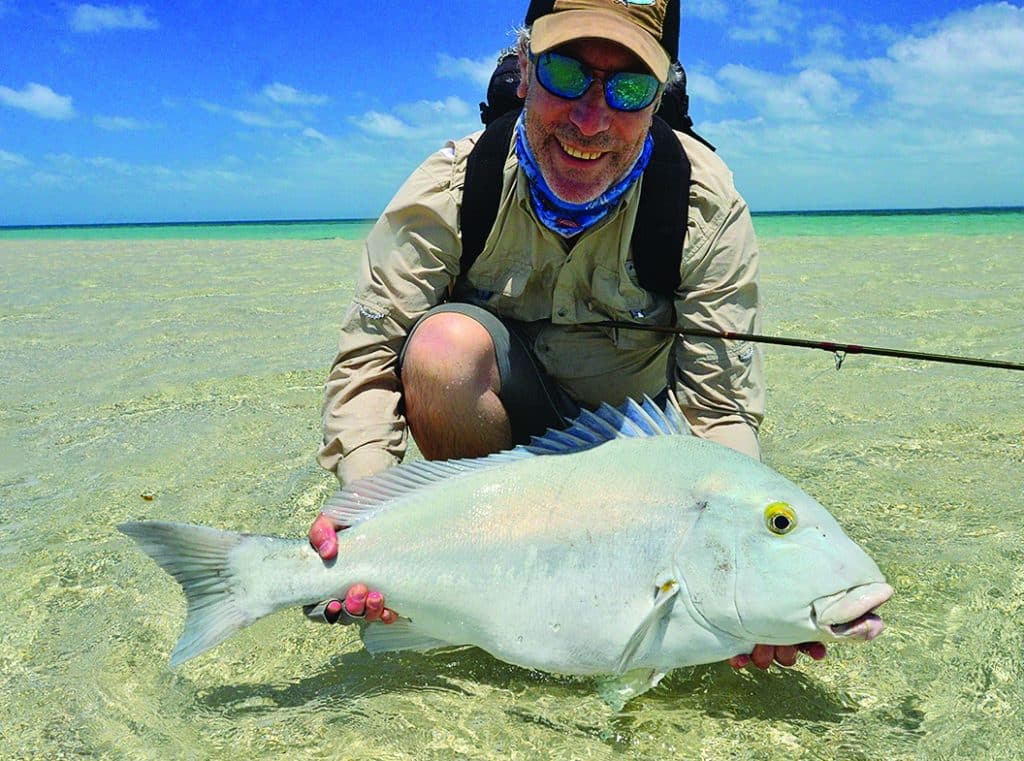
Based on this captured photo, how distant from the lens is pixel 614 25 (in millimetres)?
2336

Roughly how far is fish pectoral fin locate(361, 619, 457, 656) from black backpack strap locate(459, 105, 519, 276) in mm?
1196

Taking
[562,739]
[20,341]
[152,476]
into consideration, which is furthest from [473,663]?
[20,341]

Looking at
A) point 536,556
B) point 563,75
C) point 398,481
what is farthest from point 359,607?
point 563,75

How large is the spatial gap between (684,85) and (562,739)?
232 centimetres

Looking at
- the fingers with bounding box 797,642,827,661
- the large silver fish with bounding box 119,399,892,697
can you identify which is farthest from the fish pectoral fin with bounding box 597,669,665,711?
the fingers with bounding box 797,642,827,661

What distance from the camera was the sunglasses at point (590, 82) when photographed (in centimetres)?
238

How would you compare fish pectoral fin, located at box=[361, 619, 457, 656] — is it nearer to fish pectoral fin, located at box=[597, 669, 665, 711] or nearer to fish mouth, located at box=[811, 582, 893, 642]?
fish pectoral fin, located at box=[597, 669, 665, 711]

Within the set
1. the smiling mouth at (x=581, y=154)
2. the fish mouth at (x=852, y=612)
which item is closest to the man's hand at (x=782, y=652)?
the fish mouth at (x=852, y=612)

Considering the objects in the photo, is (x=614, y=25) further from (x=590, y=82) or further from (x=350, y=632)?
(x=350, y=632)

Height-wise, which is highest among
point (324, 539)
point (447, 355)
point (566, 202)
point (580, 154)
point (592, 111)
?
point (592, 111)

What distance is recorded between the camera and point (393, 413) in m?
2.66

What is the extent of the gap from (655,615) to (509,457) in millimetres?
555

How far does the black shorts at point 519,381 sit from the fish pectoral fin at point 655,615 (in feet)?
3.15

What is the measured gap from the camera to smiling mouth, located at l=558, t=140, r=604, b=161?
247 centimetres
